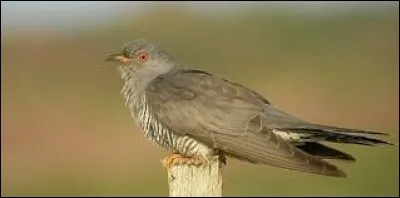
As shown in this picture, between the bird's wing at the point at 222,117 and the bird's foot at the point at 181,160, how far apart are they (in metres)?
0.12

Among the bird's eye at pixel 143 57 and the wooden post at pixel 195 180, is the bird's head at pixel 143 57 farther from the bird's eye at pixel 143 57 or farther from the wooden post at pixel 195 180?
the wooden post at pixel 195 180

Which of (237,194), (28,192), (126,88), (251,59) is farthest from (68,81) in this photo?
(126,88)

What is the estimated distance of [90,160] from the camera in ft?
41.9

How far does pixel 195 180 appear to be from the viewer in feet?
15.5

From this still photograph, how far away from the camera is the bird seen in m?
4.98

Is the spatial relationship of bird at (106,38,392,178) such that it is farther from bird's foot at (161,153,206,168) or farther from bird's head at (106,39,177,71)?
bird's head at (106,39,177,71)

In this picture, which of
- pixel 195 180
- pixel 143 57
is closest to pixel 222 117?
pixel 195 180

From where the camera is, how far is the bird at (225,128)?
4984mm

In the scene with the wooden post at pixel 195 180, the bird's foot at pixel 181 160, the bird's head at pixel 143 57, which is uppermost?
the bird's head at pixel 143 57

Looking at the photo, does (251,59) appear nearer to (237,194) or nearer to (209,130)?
(237,194)

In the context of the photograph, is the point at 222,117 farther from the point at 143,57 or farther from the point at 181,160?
the point at 143,57

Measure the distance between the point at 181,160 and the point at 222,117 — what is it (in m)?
0.34

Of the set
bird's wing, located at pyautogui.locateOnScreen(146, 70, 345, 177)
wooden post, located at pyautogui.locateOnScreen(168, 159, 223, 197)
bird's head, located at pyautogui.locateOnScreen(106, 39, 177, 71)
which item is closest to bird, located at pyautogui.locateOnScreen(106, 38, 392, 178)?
bird's wing, located at pyautogui.locateOnScreen(146, 70, 345, 177)

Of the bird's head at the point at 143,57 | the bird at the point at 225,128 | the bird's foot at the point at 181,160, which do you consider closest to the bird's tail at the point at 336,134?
the bird at the point at 225,128
